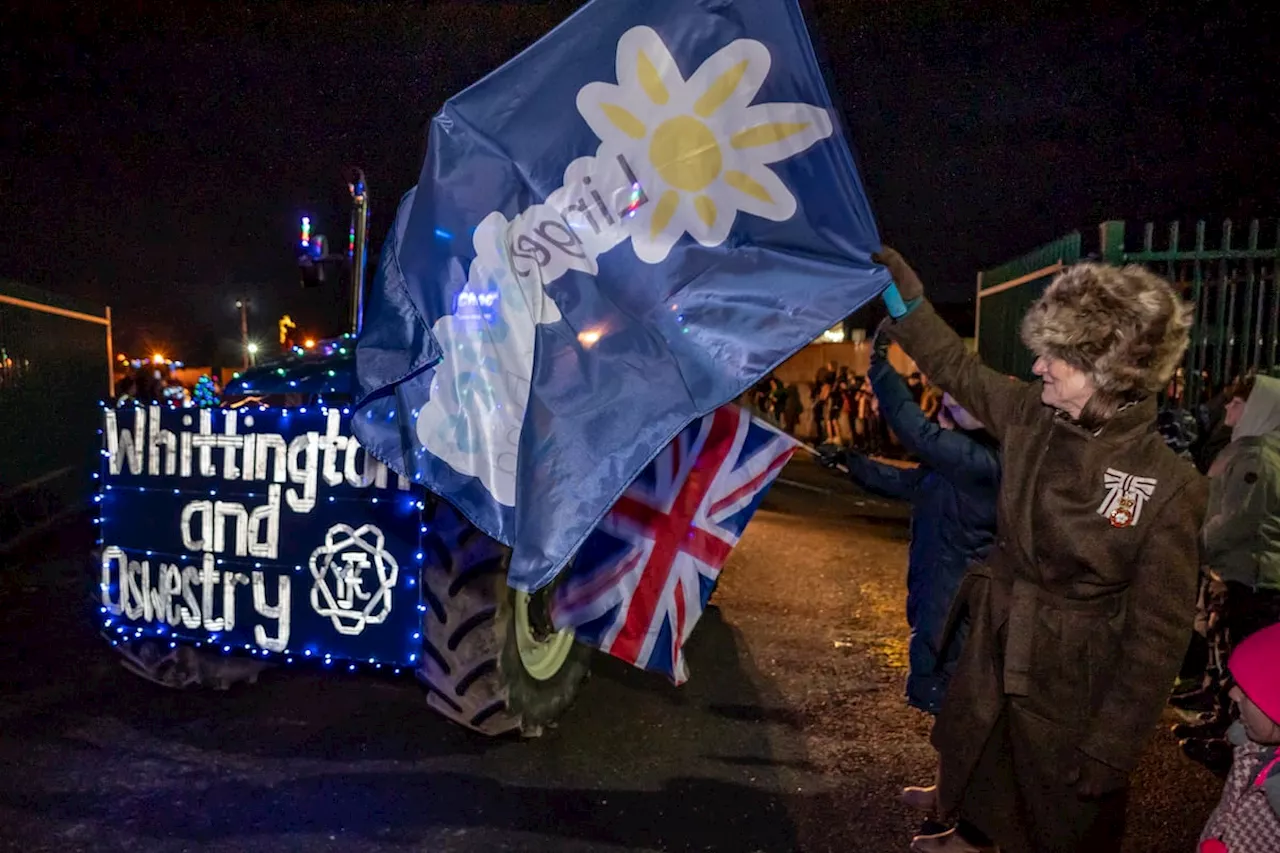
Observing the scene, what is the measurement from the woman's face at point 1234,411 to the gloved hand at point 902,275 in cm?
332

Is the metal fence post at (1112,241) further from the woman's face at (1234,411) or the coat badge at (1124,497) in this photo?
the coat badge at (1124,497)

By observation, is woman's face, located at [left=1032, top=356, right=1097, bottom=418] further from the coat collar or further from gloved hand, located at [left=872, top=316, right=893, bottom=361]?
gloved hand, located at [left=872, top=316, right=893, bottom=361]

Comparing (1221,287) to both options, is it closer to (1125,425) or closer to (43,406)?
(1125,425)

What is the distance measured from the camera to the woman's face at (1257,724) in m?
2.22

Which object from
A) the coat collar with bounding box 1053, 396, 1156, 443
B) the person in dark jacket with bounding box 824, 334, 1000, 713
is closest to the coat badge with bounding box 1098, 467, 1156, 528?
the coat collar with bounding box 1053, 396, 1156, 443

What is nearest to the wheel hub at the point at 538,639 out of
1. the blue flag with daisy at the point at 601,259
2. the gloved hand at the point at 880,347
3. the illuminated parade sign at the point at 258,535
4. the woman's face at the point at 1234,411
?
the illuminated parade sign at the point at 258,535

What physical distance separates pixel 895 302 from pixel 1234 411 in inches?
135

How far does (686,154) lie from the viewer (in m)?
2.85

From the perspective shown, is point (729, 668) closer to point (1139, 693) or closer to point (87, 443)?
point (1139, 693)

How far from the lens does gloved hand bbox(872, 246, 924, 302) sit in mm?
2648

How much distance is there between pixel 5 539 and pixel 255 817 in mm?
7943

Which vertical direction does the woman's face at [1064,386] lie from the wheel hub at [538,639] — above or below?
above

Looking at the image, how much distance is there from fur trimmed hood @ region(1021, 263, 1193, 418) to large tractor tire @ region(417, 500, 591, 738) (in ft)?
8.41

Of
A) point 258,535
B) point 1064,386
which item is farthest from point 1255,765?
point 258,535
